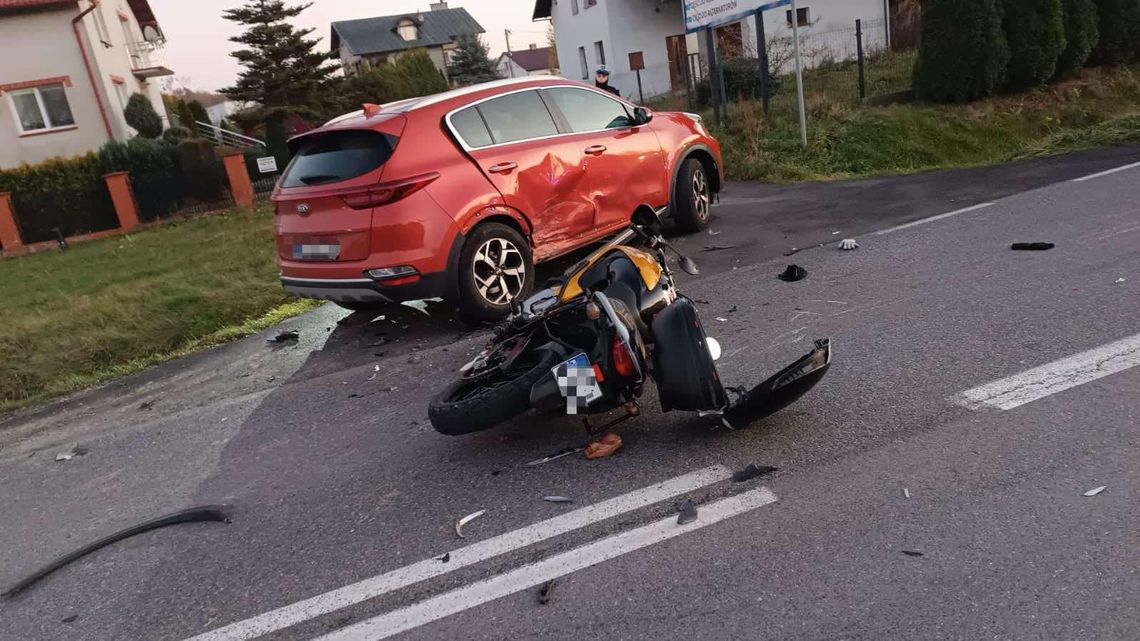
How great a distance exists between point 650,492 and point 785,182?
9.86 metres

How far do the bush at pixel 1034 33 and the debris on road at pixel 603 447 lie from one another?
45.8 feet

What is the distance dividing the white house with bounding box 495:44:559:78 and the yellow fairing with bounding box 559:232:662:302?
63.6 metres

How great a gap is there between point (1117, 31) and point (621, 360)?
16.1 m

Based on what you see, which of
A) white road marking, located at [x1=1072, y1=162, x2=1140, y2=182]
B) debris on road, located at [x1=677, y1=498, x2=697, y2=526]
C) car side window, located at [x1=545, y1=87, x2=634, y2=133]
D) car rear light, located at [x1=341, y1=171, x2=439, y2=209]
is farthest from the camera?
white road marking, located at [x1=1072, y1=162, x2=1140, y2=182]

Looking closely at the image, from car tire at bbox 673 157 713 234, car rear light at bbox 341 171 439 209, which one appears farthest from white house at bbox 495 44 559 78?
car rear light at bbox 341 171 439 209

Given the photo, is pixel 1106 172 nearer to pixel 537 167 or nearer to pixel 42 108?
pixel 537 167

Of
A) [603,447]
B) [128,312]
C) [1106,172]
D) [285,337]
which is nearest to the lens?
[603,447]

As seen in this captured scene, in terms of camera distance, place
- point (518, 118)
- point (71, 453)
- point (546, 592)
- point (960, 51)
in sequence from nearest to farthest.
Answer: point (546, 592) < point (71, 453) < point (518, 118) < point (960, 51)

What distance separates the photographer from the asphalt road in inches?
106

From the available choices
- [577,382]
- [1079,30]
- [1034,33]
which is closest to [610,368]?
[577,382]

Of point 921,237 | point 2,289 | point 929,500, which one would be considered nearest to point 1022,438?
point 929,500

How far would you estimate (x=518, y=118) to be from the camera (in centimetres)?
689

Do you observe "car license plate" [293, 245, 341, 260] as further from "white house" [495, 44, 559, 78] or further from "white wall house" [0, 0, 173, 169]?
"white house" [495, 44, 559, 78]

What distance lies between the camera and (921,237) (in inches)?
289
